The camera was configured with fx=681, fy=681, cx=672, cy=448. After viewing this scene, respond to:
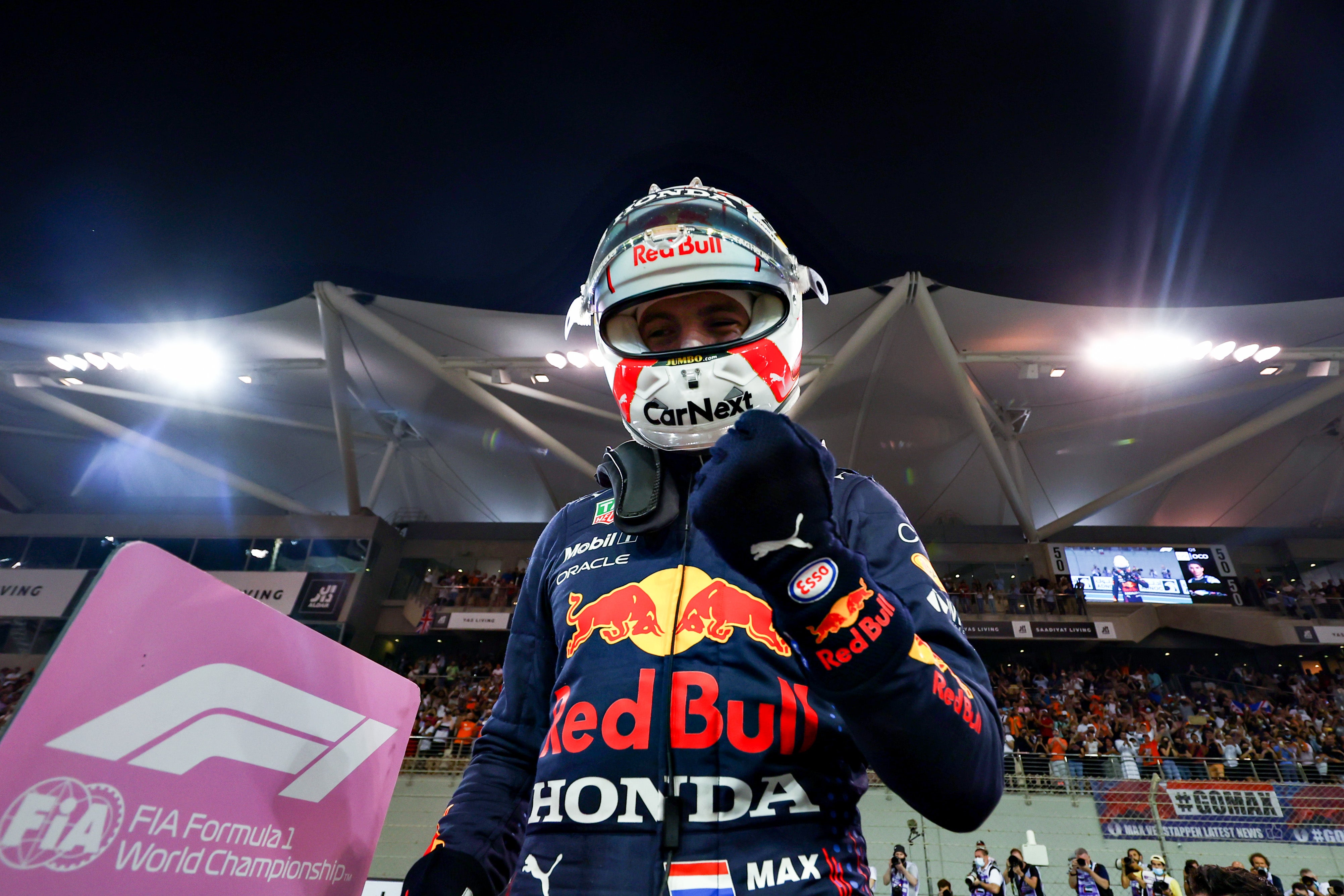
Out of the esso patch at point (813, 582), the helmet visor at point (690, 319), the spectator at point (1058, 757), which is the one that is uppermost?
the spectator at point (1058, 757)

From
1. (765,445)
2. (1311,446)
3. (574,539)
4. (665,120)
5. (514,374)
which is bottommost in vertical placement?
(765,445)

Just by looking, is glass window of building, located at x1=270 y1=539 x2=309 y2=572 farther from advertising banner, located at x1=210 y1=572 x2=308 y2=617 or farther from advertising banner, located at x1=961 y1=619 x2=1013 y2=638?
advertising banner, located at x1=961 y1=619 x2=1013 y2=638

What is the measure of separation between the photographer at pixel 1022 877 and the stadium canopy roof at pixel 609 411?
895cm

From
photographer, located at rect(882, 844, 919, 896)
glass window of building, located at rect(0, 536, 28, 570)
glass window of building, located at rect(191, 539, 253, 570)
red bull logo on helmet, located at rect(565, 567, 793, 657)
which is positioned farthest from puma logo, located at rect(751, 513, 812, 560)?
glass window of building, located at rect(0, 536, 28, 570)

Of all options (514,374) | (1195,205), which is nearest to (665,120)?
(1195,205)

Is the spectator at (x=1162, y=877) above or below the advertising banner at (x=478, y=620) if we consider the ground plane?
below

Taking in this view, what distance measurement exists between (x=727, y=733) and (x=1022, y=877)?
28.1ft

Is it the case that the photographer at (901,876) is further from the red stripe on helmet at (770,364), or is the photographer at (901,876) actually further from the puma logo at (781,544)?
the puma logo at (781,544)

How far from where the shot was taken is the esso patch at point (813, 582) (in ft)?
2.91

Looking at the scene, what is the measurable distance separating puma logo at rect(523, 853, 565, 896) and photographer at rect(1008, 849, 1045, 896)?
8.46 meters

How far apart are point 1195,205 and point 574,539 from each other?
9302mm

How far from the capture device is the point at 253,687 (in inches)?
41.4

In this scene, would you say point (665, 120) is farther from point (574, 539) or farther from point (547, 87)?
point (574, 539)

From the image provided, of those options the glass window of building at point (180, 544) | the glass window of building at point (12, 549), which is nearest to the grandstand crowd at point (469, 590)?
the glass window of building at point (180, 544)
